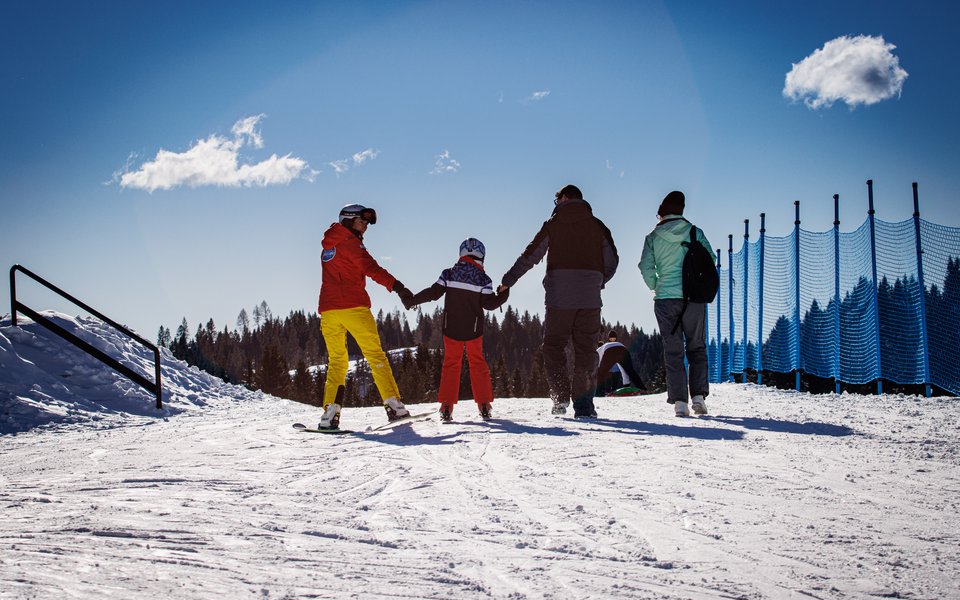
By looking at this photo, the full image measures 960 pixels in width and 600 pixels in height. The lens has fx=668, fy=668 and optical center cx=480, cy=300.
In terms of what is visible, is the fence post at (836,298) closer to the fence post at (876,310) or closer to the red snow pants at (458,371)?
the fence post at (876,310)

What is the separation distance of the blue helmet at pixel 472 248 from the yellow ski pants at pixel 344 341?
128 centimetres

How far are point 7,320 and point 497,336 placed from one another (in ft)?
421

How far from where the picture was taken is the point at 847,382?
10.2 meters

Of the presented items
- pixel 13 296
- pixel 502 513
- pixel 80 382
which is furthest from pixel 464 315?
pixel 13 296

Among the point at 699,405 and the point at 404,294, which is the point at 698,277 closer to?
the point at 699,405

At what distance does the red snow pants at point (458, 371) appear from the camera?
7086 millimetres

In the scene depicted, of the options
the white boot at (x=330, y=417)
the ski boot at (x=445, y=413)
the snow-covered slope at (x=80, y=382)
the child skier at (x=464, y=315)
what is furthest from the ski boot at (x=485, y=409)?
the snow-covered slope at (x=80, y=382)

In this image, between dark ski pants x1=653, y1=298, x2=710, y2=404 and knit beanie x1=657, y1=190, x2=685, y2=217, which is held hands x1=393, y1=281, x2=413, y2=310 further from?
knit beanie x1=657, y1=190, x2=685, y2=217

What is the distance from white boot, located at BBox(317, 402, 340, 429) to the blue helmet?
7.01ft

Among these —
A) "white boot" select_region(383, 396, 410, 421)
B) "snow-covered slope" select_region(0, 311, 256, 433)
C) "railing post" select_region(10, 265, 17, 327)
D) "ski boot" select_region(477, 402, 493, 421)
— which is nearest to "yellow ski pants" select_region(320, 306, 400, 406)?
"white boot" select_region(383, 396, 410, 421)

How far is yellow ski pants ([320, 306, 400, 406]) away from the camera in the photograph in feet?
21.7

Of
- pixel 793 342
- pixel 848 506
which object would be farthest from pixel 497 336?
pixel 848 506

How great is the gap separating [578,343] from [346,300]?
7.78 feet

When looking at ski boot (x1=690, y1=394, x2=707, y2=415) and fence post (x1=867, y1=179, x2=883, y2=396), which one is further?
fence post (x1=867, y1=179, x2=883, y2=396)
